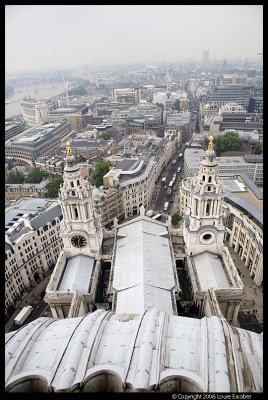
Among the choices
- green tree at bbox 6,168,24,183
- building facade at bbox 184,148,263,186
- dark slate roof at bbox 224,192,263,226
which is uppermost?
building facade at bbox 184,148,263,186

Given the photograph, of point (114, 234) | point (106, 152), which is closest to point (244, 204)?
point (114, 234)

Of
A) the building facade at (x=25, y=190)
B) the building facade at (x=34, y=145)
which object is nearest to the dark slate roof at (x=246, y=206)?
the building facade at (x=25, y=190)

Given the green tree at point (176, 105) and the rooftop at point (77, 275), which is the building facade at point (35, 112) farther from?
the rooftop at point (77, 275)

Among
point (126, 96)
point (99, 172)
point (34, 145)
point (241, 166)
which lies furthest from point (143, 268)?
point (126, 96)

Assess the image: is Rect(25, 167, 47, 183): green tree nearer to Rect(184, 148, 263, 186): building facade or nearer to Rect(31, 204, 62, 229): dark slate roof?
Rect(31, 204, 62, 229): dark slate roof

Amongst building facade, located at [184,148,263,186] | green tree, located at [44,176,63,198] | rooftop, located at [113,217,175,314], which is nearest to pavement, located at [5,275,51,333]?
rooftop, located at [113,217,175,314]

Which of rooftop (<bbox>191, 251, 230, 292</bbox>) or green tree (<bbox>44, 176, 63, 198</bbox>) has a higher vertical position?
green tree (<bbox>44, 176, 63, 198</bbox>)

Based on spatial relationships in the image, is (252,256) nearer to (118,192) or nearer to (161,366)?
(118,192)
